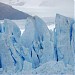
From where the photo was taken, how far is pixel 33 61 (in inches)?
177

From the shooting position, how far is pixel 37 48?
449 cm

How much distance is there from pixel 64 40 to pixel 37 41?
0.93 feet

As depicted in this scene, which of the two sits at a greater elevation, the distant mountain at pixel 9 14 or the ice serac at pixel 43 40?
the distant mountain at pixel 9 14

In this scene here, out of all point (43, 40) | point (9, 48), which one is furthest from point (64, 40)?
point (9, 48)

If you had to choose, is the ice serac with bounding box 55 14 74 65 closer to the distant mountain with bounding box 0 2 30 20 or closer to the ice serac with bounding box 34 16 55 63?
the ice serac with bounding box 34 16 55 63

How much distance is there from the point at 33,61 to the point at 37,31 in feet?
1.03

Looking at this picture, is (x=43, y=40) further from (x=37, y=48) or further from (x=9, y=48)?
(x=9, y=48)

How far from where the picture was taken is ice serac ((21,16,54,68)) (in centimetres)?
448

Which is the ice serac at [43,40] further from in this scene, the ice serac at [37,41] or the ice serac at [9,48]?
the ice serac at [9,48]

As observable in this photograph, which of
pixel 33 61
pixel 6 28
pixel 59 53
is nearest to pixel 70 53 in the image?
pixel 59 53

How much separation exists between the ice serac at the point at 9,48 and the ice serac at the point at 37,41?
0.34 feet

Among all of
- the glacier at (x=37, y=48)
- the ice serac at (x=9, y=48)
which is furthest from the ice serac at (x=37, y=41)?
the ice serac at (x=9, y=48)

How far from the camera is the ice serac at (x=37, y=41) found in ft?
14.7

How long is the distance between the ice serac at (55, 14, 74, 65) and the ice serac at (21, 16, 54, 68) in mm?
95
